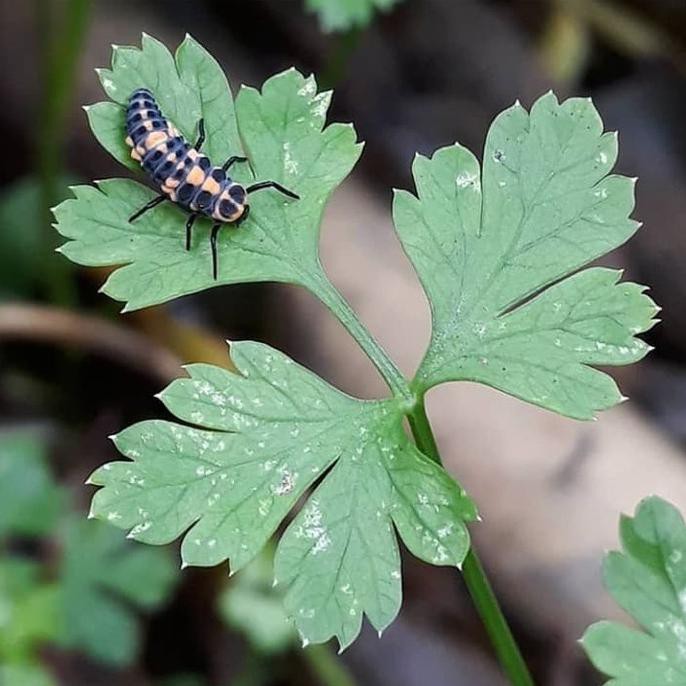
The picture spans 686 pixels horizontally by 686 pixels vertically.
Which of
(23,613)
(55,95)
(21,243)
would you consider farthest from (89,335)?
(23,613)

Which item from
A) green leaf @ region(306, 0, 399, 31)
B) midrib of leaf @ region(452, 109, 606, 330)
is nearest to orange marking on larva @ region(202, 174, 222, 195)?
midrib of leaf @ region(452, 109, 606, 330)

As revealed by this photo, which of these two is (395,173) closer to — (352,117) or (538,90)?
(352,117)

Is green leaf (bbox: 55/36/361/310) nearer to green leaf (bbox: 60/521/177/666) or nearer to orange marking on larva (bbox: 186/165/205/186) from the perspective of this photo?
orange marking on larva (bbox: 186/165/205/186)

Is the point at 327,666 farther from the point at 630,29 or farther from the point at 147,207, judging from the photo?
the point at 630,29

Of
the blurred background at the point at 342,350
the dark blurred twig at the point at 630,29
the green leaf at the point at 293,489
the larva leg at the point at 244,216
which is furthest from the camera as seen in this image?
the dark blurred twig at the point at 630,29

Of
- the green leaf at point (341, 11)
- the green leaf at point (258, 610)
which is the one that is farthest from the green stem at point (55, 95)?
the green leaf at point (258, 610)

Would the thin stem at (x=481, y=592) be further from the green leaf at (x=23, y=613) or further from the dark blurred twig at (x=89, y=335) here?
the dark blurred twig at (x=89, y=335)
